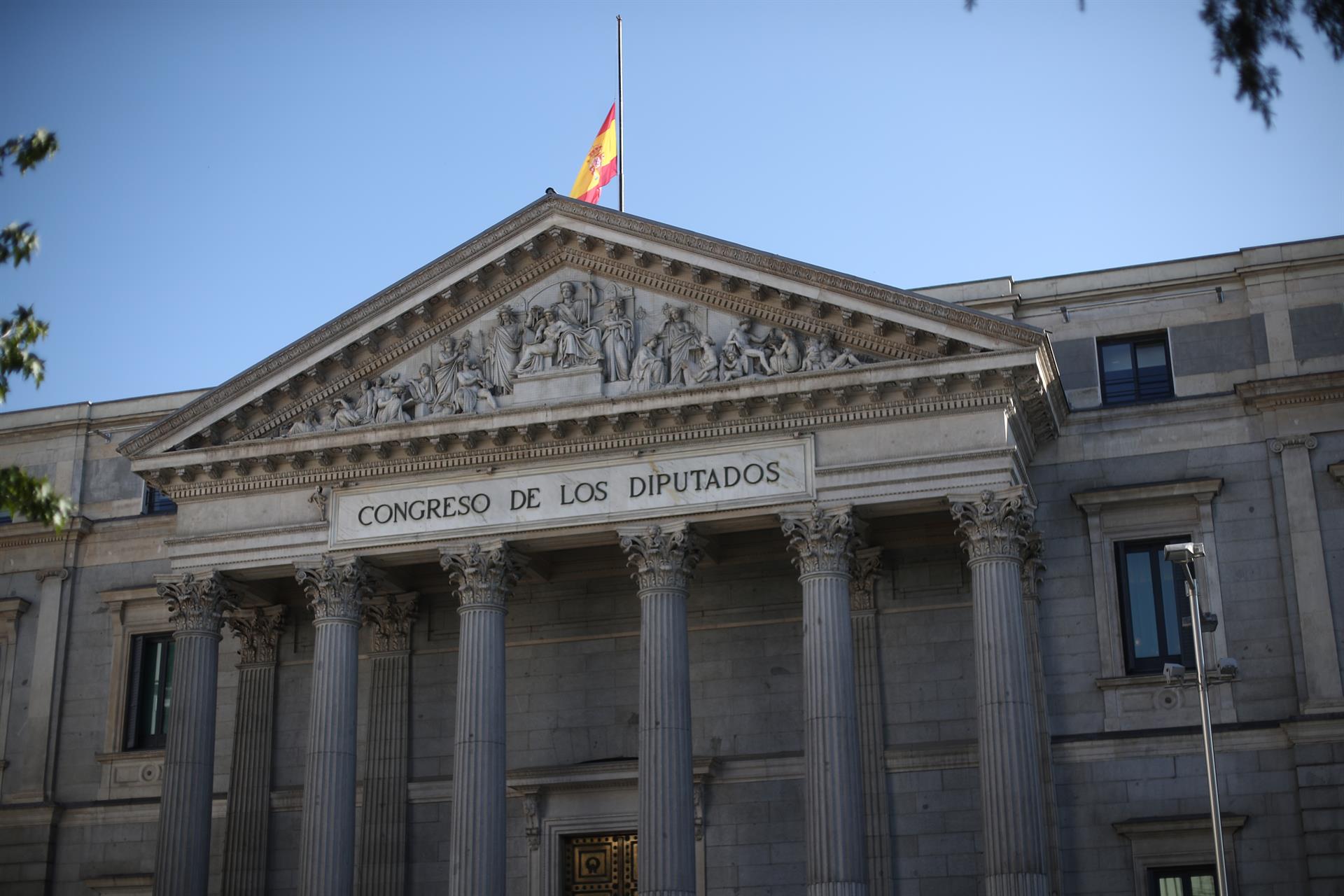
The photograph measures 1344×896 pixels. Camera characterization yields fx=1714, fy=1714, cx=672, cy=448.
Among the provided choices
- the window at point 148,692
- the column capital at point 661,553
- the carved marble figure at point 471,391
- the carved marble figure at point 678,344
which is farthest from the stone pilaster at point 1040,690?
the window at point 148,692

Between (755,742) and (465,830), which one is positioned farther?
(755,742)

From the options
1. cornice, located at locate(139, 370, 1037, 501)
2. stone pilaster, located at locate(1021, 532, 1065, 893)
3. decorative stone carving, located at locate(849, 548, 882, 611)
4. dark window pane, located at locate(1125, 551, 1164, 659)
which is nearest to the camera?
cornice, located at locate(139, 370, 1037, 501)

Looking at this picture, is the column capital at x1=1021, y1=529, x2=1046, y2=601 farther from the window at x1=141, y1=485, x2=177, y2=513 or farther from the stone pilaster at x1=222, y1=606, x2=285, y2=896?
the window at x1=141, y1=485, x2=177, y2=513

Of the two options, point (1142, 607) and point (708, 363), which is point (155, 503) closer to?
point (708, 363)

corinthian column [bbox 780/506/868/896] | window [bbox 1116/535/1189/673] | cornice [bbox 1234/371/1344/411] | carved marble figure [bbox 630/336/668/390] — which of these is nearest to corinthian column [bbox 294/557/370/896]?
carved marble figure [bbox 630/336/668/390]

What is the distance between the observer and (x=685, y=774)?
29.8 meters

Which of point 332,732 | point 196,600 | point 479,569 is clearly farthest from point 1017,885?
point 196,600

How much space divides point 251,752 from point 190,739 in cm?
349

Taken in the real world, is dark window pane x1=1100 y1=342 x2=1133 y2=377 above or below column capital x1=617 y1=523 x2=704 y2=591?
→ above

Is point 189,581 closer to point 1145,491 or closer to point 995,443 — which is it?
point 995,443

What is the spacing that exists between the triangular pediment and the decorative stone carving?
4.22m

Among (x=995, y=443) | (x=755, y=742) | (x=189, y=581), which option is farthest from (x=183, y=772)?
(x=995, y=443)

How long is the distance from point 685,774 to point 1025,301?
12.6m

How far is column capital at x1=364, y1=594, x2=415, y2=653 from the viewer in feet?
118
